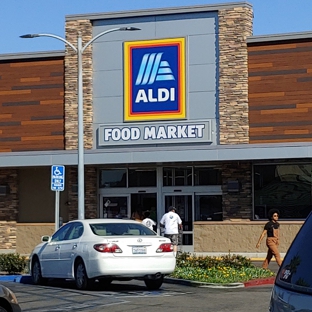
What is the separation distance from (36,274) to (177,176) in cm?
1330

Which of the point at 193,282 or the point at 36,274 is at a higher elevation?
the point at 36,274

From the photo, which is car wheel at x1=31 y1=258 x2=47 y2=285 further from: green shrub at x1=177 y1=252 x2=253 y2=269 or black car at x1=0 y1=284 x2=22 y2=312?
black car at x1=0 y1=284 x2=22 y2=312

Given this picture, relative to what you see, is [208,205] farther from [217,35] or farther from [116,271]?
[116,271]

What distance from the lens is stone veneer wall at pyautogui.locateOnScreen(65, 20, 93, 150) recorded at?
32031 millimetres

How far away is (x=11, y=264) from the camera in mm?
21469

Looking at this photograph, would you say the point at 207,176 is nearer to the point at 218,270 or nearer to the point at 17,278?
the point at 218,270

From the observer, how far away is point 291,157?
28000 mm

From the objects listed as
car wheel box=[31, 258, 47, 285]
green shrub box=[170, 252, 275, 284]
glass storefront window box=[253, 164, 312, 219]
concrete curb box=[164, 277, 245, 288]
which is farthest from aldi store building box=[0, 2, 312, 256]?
car wheel box=[31, 258, 47, 285]

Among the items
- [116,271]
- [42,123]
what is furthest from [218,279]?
[42,123]

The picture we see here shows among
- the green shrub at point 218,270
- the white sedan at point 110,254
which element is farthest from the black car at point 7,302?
the green shrub at point 218,270

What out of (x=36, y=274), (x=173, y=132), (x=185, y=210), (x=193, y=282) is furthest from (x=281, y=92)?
(x=36, y=274)

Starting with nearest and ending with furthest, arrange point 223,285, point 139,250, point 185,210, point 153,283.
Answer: point 139,250 → point 153,283 → point 223,285 → point 185,210

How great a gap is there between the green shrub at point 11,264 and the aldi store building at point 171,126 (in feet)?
30.7

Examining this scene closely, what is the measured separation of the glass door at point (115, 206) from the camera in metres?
32.4
